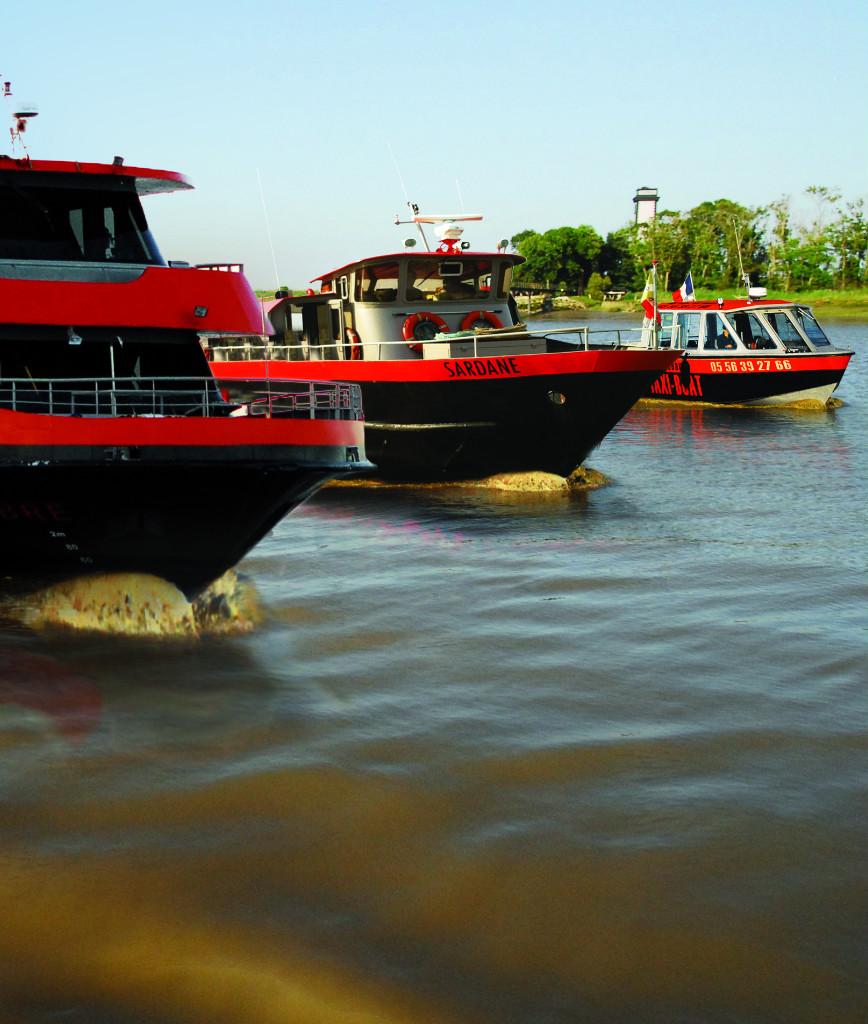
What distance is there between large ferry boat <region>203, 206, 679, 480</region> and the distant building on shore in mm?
166388

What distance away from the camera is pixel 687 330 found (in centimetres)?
3086

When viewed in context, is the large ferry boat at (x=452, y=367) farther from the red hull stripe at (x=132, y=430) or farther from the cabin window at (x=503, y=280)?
the red hull stripe at (x=132, y=430)

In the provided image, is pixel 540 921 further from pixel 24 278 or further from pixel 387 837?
pixel 24 278

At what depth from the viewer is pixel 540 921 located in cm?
554

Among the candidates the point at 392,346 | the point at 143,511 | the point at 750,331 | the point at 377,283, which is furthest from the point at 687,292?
the point at 143,511

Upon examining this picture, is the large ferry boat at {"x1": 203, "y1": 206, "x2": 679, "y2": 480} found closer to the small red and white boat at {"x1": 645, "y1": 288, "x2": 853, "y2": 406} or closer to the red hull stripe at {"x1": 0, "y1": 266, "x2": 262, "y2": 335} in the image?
the red hull stripe at {"x1": 0, "y1": 266, "x2": 262, "y2": 335}

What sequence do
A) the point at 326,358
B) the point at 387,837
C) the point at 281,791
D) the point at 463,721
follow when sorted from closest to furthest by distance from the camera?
the point at 387,837
the point at 281,791
the point at 463,721
the point at 326,358

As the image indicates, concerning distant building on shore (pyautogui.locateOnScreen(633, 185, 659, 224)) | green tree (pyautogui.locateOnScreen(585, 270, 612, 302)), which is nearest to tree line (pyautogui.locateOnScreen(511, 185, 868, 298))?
green tree (pyautogui.locateOnScreen(585, 270, 612, 302))

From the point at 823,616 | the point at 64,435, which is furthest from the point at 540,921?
the point at 823,616

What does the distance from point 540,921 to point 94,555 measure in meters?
5.47

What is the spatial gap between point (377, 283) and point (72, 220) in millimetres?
9072

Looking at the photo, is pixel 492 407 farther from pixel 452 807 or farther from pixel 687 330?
pixel 687 330

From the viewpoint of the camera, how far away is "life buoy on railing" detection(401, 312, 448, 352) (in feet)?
61.5

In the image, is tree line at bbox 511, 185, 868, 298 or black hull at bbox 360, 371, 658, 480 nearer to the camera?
black hull at bbox 360, 371, 658, 480
